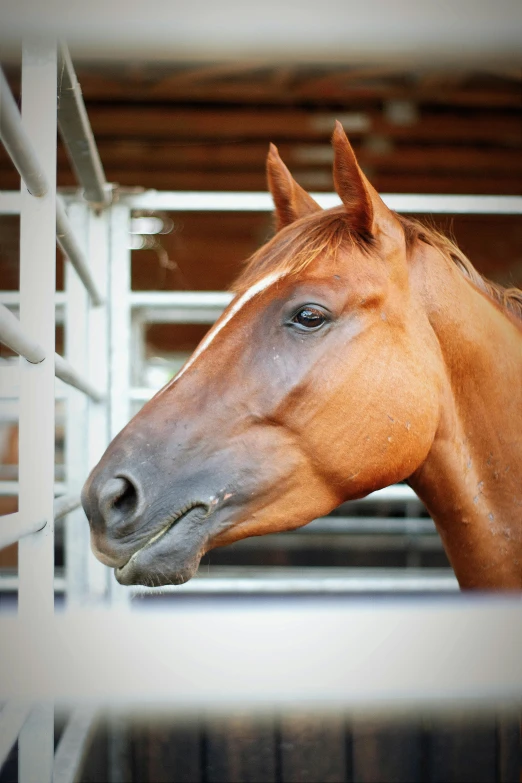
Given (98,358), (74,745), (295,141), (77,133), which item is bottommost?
(74,745)

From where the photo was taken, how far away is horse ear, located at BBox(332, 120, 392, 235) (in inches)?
54.7

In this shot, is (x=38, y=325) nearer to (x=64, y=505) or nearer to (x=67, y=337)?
(x=64, y=505)

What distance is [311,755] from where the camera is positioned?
2.07m

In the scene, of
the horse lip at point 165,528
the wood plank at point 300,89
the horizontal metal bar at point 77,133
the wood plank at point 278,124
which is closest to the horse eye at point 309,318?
the horse lip at point 165,528

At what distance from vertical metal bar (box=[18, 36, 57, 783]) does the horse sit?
10 cm

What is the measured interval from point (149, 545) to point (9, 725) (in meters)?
0.46

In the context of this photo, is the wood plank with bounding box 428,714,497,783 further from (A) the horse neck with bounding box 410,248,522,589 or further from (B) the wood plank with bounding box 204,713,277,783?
(A) the horse neck with bounding box 410,248,522,589

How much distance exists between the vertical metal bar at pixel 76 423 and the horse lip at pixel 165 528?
1.01 metres

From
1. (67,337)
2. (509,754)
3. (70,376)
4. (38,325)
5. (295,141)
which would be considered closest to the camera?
(38,325)

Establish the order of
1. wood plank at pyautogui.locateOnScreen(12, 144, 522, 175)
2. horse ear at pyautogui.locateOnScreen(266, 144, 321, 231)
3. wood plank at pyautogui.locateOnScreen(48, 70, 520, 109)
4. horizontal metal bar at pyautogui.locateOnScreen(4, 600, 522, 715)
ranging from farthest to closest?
wood plank at pyautogui.locateOnScreen(12, 144, 522, 175) < wood plank at pyautogui.locateOnScreen(48, 70, 520, 109) < horse ear at pyautogui.locateOnScreen(266, 144, 321, 231) < horizontal metal bar at pyautogui.locateOnScreen(4, 600, 522, 715)

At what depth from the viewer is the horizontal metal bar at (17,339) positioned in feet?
3.21

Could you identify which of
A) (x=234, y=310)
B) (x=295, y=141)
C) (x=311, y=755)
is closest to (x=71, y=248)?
(x=234, y=310)

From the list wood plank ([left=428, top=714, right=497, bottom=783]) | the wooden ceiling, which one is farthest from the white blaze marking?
the wooden ceiling

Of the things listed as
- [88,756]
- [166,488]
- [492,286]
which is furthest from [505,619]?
[88,756]
